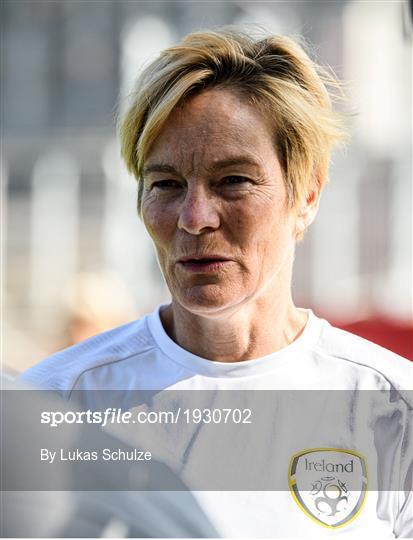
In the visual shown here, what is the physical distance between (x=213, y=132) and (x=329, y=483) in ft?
2.10

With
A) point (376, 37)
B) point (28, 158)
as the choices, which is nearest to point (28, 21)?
point (28, 158)

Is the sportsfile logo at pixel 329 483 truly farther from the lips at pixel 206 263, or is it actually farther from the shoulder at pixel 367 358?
the lips at pixel 206 263

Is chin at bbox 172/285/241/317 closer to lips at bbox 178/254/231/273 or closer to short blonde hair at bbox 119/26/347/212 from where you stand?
lips at bbox 178/254/231/273

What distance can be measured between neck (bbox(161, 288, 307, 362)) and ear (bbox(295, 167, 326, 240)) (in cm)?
14

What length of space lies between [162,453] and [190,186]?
459 millimetres

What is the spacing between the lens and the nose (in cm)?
146

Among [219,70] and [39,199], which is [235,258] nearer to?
[219,70]

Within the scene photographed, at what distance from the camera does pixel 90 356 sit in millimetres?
1617

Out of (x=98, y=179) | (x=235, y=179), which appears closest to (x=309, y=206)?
(x=235, y=179)

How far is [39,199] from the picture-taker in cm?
1185

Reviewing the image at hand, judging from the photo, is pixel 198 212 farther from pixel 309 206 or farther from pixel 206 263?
pixel 309 206

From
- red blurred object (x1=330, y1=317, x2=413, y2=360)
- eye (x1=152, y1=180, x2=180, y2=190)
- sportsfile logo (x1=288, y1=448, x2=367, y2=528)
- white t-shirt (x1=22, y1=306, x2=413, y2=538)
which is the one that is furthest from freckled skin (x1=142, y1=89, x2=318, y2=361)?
red blurred object (x1=330, y1=317, x2=413, y2=360)

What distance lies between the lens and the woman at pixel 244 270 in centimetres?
149

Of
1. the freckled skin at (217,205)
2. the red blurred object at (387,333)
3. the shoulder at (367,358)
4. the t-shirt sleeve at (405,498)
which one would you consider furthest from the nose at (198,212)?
the red blurred object at (387,333)
